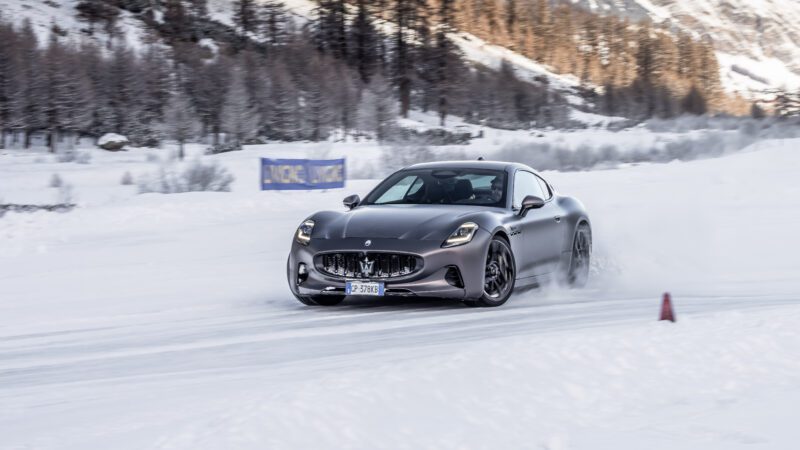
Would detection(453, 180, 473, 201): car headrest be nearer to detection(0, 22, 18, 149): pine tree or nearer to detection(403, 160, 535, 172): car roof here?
detection(403, 160, 535, 172): car roof

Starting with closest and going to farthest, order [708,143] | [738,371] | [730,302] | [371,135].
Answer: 1. [738,371]
2. [730,302]
3. [708,143]
4. [371,135]

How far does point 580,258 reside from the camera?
42.3 ft

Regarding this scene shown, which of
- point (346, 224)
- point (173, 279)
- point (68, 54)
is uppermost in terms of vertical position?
point (68, 54)

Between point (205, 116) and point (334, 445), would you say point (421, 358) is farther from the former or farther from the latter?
point (205, 116)

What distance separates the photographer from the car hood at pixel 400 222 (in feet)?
33.9

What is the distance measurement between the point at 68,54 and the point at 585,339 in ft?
257

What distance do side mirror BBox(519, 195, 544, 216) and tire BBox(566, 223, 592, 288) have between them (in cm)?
138

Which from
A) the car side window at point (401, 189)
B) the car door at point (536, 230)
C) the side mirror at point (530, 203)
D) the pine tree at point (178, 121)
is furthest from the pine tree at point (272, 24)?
the side mirror at point (530, 203)

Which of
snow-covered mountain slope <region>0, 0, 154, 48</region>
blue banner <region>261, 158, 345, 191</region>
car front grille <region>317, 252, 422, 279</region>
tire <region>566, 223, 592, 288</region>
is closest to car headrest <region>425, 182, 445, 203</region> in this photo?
car front grille <region>317, 252, 422, 279</region>

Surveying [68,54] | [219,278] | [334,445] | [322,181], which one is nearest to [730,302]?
[219,278]

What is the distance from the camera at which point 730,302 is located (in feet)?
37.3

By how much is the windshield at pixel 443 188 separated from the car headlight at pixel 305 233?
39.9 inches

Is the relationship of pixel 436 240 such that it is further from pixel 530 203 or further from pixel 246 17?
pixel 246 17

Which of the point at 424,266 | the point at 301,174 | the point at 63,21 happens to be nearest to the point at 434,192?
the point at 424,266
